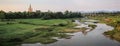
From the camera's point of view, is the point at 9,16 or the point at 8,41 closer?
the point at 8,41

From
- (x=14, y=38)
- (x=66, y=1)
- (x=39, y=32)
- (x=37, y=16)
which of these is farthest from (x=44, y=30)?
(x=37, y=16)

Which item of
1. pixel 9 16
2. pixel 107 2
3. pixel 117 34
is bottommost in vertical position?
pixel 117 34

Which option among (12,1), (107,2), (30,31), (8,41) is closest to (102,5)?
(107,2)

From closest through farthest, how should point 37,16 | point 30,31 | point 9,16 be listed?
point 30,31, point 9,16, point 37,16

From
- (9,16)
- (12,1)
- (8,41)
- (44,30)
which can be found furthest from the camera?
(9,16)

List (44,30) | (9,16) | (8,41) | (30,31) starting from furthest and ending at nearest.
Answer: (9,16) < (44,30) < (30,31) < (8,41)

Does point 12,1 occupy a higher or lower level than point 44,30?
higher

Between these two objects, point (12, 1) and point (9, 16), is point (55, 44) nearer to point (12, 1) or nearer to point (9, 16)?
point (12, 1)

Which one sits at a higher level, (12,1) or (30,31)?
(12,1)

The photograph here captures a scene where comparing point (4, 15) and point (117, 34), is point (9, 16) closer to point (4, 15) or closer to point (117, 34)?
point (4, 15)
